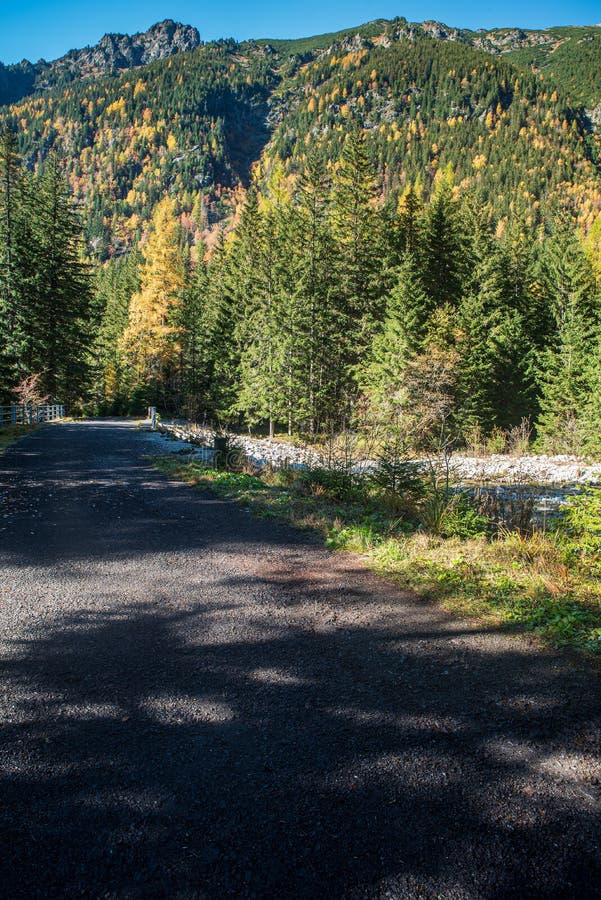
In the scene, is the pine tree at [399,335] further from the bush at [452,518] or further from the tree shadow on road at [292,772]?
the tree shadow on road at [292,772]

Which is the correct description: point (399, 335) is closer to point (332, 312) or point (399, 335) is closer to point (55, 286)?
point (332, 312)

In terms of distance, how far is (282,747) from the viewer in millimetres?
2518

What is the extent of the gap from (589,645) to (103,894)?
335cm

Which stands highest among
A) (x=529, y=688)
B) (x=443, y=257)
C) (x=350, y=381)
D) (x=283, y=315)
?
(x=443, y=257)

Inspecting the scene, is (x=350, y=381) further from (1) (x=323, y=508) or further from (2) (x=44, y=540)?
(2) (x=44, y=540)

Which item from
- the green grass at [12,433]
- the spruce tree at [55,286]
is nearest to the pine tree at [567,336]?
the green grass at [12,433]

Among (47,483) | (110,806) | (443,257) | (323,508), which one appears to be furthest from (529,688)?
(443,257)

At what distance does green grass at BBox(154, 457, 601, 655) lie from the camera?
4020 millimetres

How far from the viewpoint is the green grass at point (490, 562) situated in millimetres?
4020

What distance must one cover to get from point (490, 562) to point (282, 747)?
349cm

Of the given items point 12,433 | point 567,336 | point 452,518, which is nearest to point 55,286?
point 12,433

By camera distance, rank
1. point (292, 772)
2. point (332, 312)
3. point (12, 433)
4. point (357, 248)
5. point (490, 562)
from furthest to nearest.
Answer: point (357, 248)
point (332, 312)
point (12, 433)
point (490, 562)
point (292, 772)

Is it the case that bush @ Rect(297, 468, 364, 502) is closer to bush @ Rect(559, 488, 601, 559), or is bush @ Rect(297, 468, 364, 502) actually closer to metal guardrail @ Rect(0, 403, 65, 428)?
bush @ Rect(559, 488, 601, 559)

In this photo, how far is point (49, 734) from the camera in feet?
8.59
